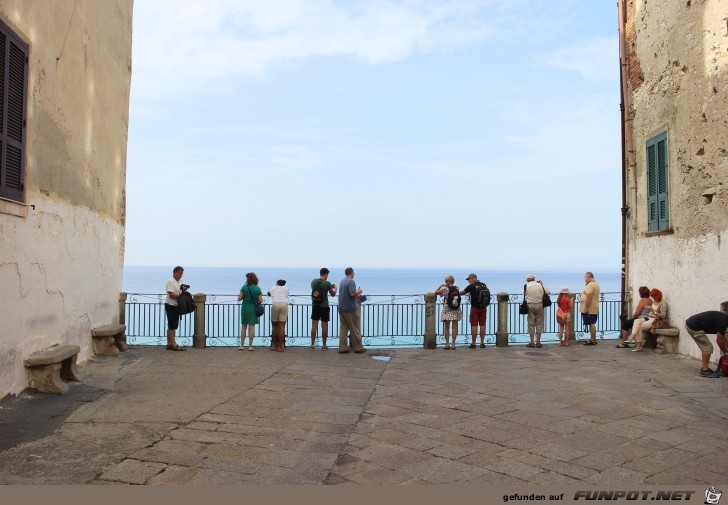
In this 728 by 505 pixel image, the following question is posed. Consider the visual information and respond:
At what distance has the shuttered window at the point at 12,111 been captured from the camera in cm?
718

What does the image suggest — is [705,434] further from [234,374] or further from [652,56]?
[652,56]

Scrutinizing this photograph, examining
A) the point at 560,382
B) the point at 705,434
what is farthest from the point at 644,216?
the point at 705,434

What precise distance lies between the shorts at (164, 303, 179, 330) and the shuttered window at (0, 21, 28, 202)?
16.4 feet

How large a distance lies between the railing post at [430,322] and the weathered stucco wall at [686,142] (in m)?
4.38

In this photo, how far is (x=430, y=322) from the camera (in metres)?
13.4

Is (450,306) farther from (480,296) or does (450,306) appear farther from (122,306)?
(122,306)

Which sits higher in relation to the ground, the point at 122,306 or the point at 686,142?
the point at 686,142

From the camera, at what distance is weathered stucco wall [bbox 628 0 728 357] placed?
10438mm

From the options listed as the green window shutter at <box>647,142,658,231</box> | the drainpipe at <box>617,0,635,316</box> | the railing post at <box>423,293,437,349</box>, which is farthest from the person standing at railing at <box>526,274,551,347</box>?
the green window shutter at <box>647,142,658,231</box>

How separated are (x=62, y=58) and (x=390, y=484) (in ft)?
24.6

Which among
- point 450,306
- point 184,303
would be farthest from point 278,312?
point 450,306

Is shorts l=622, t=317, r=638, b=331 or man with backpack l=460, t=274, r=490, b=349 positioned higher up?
man with backpack l=460, t=274, r=490, b=349

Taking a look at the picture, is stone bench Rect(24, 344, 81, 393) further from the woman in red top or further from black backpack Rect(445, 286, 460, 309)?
the woman in red top

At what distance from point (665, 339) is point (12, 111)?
11.1 metres
